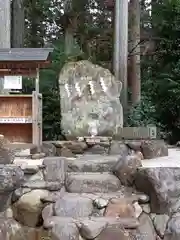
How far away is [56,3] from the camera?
15.0 metres

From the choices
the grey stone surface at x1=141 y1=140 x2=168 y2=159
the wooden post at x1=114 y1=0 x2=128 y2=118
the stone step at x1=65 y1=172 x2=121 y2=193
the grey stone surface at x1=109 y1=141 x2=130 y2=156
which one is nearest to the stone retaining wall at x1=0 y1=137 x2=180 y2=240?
the stone step at x1=65 y1=172 x2=121 y2=193

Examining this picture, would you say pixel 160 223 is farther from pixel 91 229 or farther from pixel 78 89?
pixel 78 89

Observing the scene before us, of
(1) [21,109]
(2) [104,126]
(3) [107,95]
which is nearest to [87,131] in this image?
(2) [104,126]

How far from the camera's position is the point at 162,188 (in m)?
3.82

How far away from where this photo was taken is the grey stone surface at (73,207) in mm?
3742

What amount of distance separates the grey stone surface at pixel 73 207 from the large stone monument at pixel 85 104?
322cm

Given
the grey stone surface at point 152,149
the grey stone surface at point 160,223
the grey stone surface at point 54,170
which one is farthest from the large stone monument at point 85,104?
the grey stone surface at point 160,223

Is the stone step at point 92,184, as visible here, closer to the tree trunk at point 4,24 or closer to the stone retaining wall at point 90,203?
the stone retaining wall at point 90,203

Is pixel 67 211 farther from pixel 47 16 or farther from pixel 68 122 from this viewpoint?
pixel 47 16

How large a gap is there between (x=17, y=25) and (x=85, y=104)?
6.02 metres

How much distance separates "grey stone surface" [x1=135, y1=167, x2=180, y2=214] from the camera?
3.81 meters

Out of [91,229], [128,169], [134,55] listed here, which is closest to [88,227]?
[91,229]

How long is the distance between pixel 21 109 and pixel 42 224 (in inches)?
127

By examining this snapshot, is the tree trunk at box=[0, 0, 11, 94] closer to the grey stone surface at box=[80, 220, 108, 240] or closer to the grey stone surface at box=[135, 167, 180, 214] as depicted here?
the grey stone surface at box=[135, 167, 180, 214]
